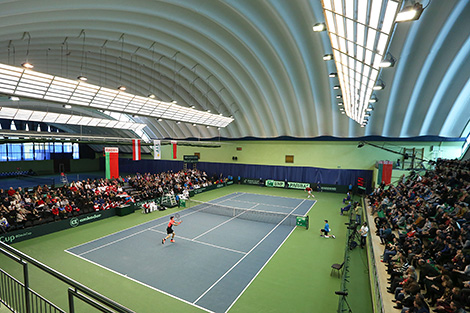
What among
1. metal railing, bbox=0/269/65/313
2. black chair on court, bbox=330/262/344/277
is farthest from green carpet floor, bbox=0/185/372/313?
metal railing, bbox=0/269/65/313

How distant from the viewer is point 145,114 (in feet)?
90.8

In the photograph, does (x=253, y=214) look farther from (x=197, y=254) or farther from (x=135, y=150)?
(x=135, y=150)

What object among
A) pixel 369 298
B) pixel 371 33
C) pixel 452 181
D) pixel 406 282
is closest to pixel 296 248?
pixel 369 298

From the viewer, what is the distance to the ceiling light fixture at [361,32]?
5.23m

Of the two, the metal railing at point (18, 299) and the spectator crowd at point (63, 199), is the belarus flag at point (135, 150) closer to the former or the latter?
the spectator crowd at point (63, 199)

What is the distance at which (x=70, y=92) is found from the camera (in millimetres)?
19719

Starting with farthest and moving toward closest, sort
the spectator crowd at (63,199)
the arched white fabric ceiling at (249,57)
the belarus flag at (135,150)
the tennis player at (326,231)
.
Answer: the belarus flag at (135,150) < the tennis player at (326,231) < the spectator crowd at (63,199) < the arched white fabric ceiling at (249,57)

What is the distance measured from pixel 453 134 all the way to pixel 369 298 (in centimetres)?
2625

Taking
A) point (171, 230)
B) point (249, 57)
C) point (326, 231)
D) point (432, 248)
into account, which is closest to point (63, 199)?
point (171, 230)

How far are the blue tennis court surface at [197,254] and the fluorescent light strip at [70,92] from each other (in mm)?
11431

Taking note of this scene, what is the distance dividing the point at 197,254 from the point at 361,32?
12.5 meters

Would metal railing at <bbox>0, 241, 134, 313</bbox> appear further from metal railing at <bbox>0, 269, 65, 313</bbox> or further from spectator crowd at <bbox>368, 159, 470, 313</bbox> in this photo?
spectator crowd at <bbox>368, 159, 470, 313</bbox>

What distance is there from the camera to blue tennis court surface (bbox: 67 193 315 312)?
10383 millimetres

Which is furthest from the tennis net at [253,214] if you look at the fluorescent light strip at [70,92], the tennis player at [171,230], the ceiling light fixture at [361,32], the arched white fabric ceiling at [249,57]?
the arched white fabric ceiling at [249,57]
